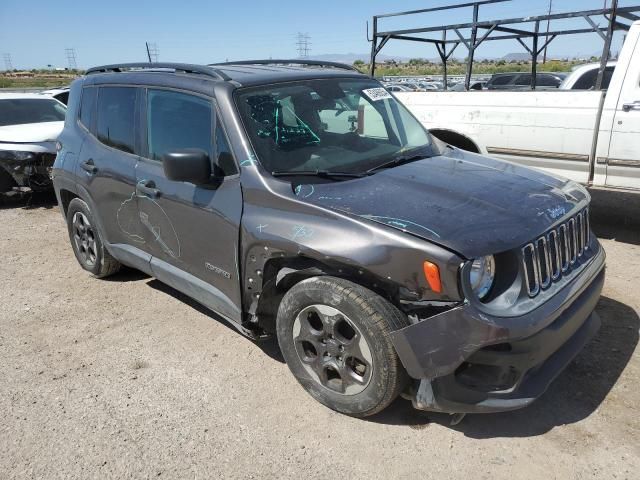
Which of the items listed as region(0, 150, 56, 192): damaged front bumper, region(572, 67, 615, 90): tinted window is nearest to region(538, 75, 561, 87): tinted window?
region(572, 67, 615, 90): tinted window

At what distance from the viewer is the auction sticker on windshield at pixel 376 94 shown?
4.05 meters

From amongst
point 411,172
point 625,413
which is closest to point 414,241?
point 411,172

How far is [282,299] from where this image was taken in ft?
10.1

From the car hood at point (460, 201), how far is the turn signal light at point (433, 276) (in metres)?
0.12

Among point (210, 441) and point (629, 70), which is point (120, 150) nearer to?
point (210, 441)

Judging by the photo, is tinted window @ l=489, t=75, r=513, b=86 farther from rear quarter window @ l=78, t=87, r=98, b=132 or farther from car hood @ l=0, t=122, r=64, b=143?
rear quarter window @ l=78, t=87, r=98, b=132

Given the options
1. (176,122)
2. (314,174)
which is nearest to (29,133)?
(176,122)

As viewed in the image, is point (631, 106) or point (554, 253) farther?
point (631, 106)

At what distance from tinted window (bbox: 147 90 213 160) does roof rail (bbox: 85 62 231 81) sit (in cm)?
20

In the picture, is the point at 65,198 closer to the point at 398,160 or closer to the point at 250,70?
the point at 250,70

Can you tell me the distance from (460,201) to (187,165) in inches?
61.4

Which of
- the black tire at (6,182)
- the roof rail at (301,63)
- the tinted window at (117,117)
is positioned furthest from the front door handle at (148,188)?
the black tire at (6,182)

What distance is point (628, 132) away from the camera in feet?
17.5

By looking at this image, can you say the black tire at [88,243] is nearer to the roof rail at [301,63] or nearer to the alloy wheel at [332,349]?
the roof rail at [301,63]
